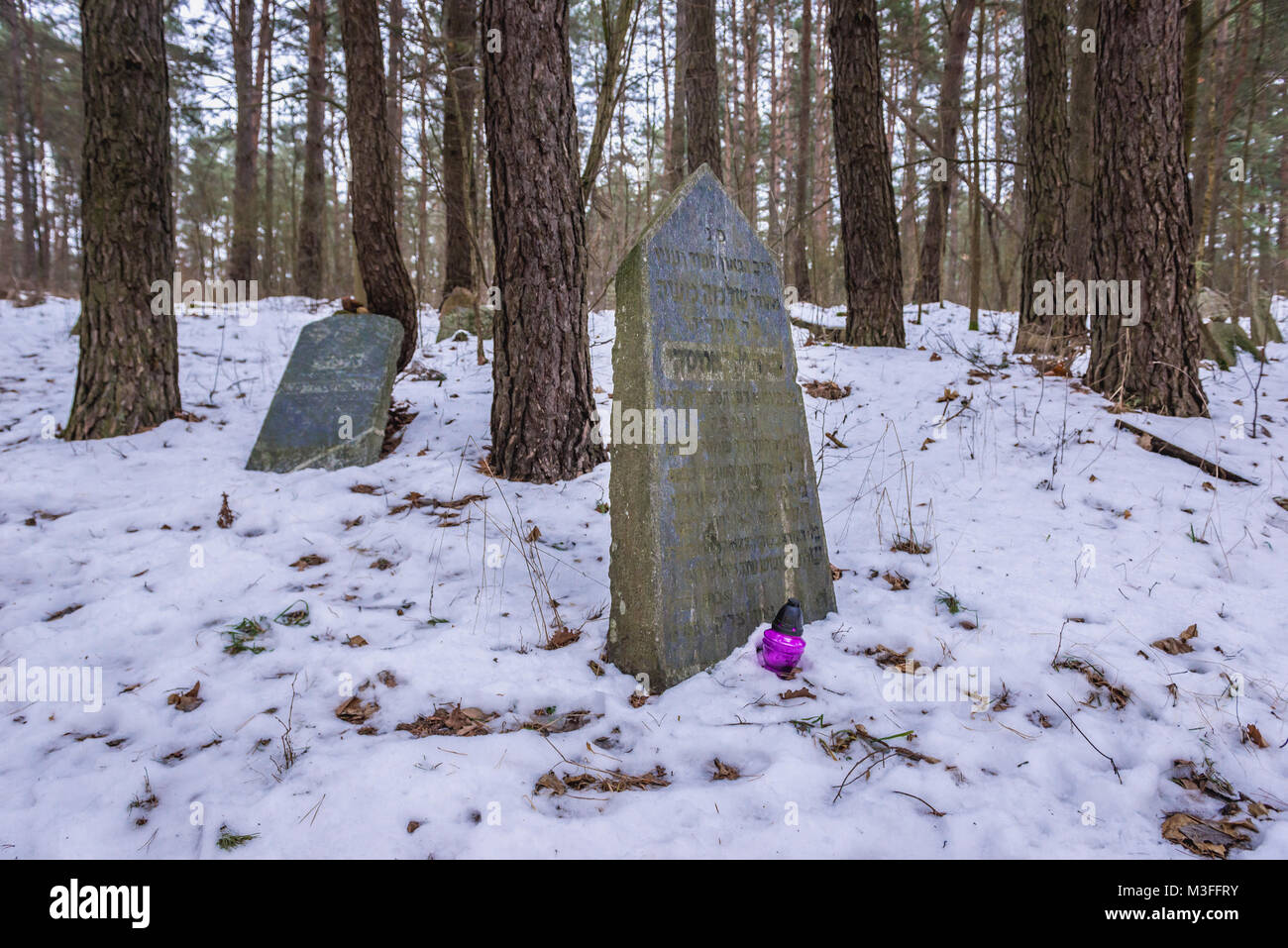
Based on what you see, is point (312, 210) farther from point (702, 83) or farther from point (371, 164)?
point (702, 83)

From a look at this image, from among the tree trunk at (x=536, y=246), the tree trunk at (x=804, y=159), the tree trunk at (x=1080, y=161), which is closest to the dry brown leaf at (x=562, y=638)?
the tree trunk at (x=536, y=246)

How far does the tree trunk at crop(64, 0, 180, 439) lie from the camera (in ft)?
15.8

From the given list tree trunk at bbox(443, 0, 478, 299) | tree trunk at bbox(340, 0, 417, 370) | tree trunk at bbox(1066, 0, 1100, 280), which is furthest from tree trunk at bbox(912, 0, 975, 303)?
tree trunk at bbox(443, 0, 478, 299)

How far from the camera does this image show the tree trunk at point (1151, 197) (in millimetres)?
4523

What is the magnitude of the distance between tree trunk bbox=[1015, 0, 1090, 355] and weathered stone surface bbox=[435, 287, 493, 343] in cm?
619

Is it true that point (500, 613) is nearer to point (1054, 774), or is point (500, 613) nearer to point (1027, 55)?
point (1054, 774)

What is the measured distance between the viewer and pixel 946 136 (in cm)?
942

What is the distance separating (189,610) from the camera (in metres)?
2.99

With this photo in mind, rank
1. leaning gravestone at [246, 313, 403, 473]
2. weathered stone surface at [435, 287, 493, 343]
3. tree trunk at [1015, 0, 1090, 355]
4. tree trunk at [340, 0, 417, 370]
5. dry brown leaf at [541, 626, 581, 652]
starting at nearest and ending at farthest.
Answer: dry brown leaf at [541, 626, 581, 652]
leaning gravestone at [246, 313, 403, 473]
tree trunk at [340, 0, 417, 370]
tree trunk at [1015, 0, 1090, 355]
weathered stone surface at [435, 287, 493, 343]

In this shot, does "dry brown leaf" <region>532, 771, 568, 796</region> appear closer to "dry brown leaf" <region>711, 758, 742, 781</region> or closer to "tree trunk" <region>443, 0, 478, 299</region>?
"dry brown leaf" <region>711, 758, 742, 781</region>

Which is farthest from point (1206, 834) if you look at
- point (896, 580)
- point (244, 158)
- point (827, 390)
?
point (244, 158)

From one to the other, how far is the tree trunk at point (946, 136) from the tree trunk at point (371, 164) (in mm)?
5733

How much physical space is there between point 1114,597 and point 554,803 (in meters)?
2.55
